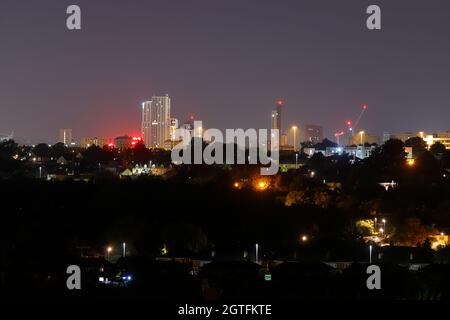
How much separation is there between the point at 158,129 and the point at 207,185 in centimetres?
2325

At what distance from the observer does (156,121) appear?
3709 centimetres

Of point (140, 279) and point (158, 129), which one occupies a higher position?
point (158, 129)

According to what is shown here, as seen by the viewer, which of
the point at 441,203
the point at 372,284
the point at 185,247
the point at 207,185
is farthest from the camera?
the point at 207,185

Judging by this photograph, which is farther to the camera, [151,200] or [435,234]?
[151,200]

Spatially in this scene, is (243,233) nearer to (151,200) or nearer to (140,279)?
(151,200)

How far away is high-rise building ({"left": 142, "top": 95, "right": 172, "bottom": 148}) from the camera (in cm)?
3669

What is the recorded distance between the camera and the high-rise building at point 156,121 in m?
36.7

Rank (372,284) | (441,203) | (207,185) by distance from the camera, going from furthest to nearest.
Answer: (207,185)
(441,203)
(372,284)

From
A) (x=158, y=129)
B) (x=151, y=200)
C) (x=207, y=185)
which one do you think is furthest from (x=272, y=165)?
Result: (x=158, y=129)

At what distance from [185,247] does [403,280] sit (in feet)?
10.6

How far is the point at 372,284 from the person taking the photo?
668 centimetres

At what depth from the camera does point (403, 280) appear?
23.0ft

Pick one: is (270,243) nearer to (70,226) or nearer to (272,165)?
(70,226)

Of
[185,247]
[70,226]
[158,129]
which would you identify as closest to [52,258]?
[185,247]
